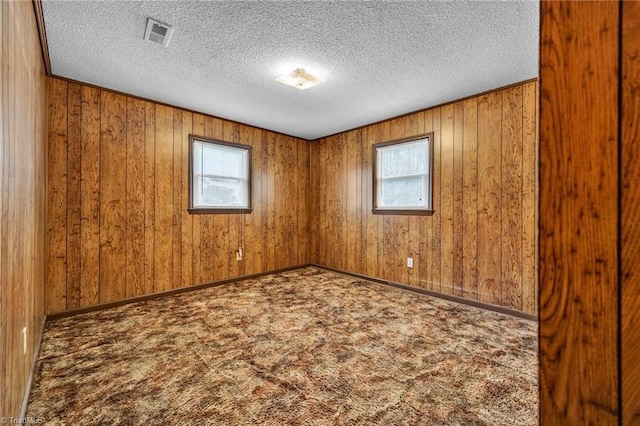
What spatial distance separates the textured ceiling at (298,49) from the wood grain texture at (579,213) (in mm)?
1661

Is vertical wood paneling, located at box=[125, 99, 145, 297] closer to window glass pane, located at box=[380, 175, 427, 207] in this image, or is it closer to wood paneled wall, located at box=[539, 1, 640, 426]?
window glass pane, located at box=[380, 175, 427, 207]

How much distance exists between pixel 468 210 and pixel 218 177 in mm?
3433

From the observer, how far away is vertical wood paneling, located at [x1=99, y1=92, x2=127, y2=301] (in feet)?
10.3

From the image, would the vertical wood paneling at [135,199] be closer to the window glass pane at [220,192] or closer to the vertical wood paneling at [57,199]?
the vertical wood paneling at [57,199]

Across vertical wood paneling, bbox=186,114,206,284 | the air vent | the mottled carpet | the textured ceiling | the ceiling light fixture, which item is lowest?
the mottled carpet

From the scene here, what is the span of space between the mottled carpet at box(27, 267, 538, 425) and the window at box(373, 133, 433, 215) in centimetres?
141

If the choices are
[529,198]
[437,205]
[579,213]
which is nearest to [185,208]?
[437,205]

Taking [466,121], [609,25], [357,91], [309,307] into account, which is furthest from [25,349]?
[466,121]

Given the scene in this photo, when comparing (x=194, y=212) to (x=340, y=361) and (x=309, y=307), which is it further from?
(x=340, y=361)

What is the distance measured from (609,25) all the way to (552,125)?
204 millimetres

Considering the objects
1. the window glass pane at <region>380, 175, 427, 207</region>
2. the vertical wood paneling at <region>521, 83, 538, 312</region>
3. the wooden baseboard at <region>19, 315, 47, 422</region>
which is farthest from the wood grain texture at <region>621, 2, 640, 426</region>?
the window glass pane at <region>380, 175, 427, 207</region>

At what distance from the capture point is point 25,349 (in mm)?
1627

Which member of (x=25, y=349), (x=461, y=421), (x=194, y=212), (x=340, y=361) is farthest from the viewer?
(x=194, y=212)

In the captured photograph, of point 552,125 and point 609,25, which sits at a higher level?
point 609,25
